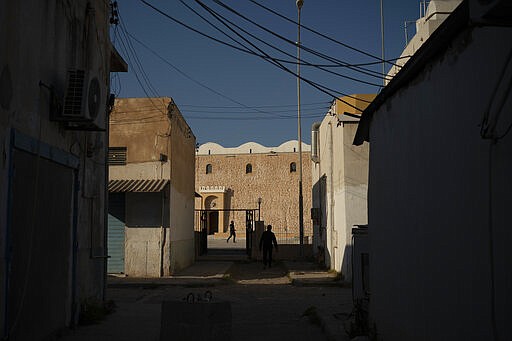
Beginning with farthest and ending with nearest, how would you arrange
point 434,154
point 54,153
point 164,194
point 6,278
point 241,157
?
1. point 241,157
2. point 164,194
3. point 54,153
4. point 6,278
5. point 434,154

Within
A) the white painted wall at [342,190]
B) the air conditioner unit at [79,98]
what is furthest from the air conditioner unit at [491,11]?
the white painted wall at [342,190]

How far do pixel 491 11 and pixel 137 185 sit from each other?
14.9 metres

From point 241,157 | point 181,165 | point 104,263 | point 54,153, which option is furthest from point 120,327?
point 241,157

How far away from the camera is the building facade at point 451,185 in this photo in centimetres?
344

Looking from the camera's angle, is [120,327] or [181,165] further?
[181,165]

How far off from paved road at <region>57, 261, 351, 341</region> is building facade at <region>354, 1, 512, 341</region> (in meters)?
2.59

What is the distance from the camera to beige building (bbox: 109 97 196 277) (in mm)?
17281

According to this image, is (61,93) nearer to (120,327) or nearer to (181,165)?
(120,327)

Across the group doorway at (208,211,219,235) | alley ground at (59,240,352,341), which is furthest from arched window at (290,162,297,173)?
alley ground at (59,240,352,341)

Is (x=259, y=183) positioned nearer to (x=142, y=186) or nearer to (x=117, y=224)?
(x=117, y=224)

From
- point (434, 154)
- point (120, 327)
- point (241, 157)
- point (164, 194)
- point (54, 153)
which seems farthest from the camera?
point (241, 157)

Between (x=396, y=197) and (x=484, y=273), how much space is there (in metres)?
2.34

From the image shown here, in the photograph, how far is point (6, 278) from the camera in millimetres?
5824

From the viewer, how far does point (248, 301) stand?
13.1 metres
